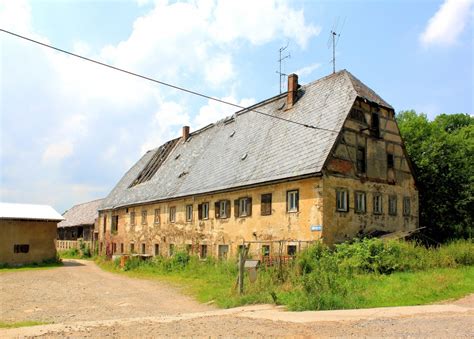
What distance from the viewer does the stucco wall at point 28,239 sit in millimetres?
28688

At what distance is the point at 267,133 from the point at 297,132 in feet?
10.3

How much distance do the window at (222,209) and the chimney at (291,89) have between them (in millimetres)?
6895

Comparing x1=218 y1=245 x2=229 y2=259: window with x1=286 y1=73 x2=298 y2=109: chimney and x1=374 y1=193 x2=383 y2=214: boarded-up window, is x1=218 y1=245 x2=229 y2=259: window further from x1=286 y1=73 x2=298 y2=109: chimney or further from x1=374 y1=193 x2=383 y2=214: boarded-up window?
x1=286 y1=73 x2=298 y2=109: chimney

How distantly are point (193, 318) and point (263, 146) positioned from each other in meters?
15.3

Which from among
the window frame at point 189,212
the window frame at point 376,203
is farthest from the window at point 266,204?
the window frame at point 189,212

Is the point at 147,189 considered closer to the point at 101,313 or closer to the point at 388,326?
the point at 101,313

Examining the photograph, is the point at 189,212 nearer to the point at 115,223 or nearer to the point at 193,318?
the point at 115,223

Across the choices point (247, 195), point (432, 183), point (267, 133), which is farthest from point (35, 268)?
point (432, 183)

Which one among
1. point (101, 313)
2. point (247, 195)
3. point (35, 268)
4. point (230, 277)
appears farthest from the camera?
point (35, 268)

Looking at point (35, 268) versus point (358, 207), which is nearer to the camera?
point (358, 207)

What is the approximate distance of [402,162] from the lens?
23953 millimetres

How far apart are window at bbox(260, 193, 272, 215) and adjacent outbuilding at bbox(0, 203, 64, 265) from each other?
1660 cm

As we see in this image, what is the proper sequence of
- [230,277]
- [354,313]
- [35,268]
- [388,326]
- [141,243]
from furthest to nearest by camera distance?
[141,243], [35,268], [230,277], [354,313], [388,326]

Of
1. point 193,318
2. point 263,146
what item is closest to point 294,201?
point 263,146
